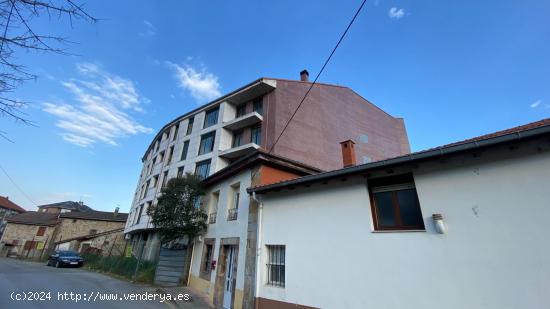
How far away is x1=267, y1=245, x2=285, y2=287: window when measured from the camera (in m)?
6.92

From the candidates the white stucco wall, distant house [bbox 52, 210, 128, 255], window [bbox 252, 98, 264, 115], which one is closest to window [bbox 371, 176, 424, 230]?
the white stucco wall

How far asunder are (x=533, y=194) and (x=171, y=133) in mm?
27194

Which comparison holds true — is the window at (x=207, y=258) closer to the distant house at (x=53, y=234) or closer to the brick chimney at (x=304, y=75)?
the brick chimney at (x=304, y=75)

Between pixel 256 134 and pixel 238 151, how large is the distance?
2133 mm

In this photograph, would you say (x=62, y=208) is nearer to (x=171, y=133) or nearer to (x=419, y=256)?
(x=171, y=133)

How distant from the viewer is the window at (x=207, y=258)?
1046cm

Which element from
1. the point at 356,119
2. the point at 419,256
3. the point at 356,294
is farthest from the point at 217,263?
the point at 356,119

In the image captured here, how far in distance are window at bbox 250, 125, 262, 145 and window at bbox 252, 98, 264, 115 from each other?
4.19 ft

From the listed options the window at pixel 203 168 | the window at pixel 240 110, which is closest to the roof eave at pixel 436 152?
the window at pixel 203 168

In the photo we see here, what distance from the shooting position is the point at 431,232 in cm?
457

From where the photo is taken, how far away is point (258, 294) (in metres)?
7.05

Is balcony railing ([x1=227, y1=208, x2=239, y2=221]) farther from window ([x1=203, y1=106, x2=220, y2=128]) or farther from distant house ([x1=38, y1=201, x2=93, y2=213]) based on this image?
distant house ([x1=38, y1=201, x2=93, y2=213])

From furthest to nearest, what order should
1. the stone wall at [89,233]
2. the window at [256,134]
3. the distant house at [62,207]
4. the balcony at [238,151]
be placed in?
1. the distant house at [62,207]
2. the stone wall at [89,233]
3. the window at [256,134]
4. the balcony at [238,151]

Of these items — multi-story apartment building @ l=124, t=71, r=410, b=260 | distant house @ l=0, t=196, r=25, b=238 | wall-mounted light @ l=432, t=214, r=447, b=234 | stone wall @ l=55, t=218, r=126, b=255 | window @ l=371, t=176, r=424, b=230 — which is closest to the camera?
wall-mounted light @ l=432, t=214, r=447, b=234
